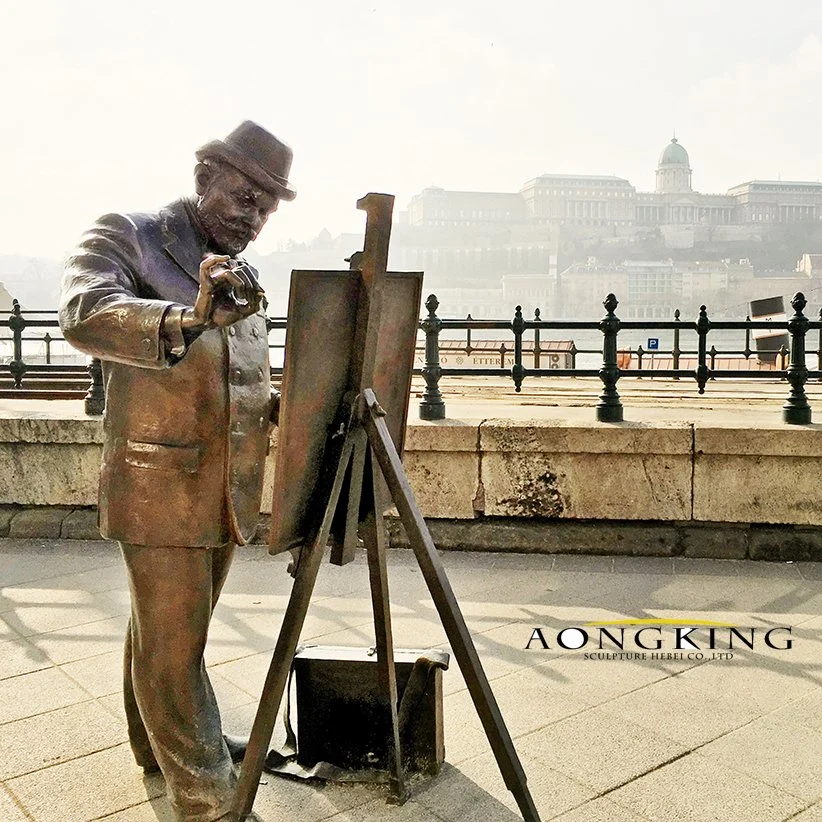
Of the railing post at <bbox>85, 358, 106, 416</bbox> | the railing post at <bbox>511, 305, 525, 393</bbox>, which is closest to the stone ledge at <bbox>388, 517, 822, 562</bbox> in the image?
the railing post at <bbox>511, 305, 525, 393</bbox>

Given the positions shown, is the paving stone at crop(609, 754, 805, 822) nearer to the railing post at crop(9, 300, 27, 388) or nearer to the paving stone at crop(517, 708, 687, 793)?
the paving stone at crop(517, 708, 687, 793)

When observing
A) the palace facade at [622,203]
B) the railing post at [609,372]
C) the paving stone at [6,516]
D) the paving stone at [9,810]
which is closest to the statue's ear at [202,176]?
the paving stone at [9,810]

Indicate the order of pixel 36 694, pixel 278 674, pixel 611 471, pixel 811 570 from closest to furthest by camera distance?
pixel 278 674
pixel 36 694
pixel 811 570
pixel 611 471

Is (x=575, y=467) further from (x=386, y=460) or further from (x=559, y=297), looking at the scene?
(x=559, y=297)

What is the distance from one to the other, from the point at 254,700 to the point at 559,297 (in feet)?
305

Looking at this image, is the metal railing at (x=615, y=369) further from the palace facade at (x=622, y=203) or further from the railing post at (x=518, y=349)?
the palace facade at (x=622, y=203)

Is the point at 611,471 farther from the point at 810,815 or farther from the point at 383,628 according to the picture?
the point at 383,628

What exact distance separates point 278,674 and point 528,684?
60.3 inches

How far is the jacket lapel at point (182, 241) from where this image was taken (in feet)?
8.11

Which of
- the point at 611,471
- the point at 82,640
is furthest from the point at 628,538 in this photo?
the point at 82,640

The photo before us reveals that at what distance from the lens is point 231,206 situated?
246 cm

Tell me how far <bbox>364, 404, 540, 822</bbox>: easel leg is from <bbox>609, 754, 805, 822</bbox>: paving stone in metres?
0.46

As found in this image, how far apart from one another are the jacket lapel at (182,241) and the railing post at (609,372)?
12.0 feet

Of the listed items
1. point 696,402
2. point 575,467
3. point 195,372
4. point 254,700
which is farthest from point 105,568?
point 696,402
